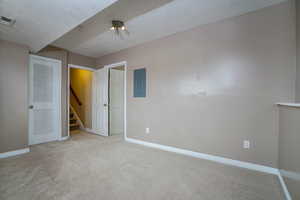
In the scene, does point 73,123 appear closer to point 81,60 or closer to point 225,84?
point 81,60

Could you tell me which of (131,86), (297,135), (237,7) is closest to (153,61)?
(131,86)

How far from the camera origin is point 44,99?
3.53m

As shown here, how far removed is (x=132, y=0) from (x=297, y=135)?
98.5 inches

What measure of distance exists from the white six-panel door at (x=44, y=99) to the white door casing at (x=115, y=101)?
139 cm

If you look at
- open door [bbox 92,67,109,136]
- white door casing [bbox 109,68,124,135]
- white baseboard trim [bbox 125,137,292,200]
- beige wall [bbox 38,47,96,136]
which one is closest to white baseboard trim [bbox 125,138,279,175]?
white baseboard trim [bbox 125,137,292,200]

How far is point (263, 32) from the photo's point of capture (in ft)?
6.86

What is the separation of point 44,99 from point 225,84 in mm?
4176

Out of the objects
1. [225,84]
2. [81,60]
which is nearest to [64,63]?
[81,60]

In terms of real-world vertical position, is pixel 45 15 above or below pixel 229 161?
above

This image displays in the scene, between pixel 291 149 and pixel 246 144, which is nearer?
pixel 291 149

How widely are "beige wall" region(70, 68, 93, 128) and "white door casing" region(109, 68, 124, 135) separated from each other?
3.20 feet

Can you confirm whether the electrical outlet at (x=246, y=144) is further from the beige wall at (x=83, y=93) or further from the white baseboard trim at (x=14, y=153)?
the beige wall at (x=83, y=93)

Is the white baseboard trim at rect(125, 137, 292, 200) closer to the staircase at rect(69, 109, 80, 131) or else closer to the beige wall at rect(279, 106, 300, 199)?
the beige wall at rect(279, 106, 300, 199)

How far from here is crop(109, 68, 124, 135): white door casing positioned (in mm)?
4375
